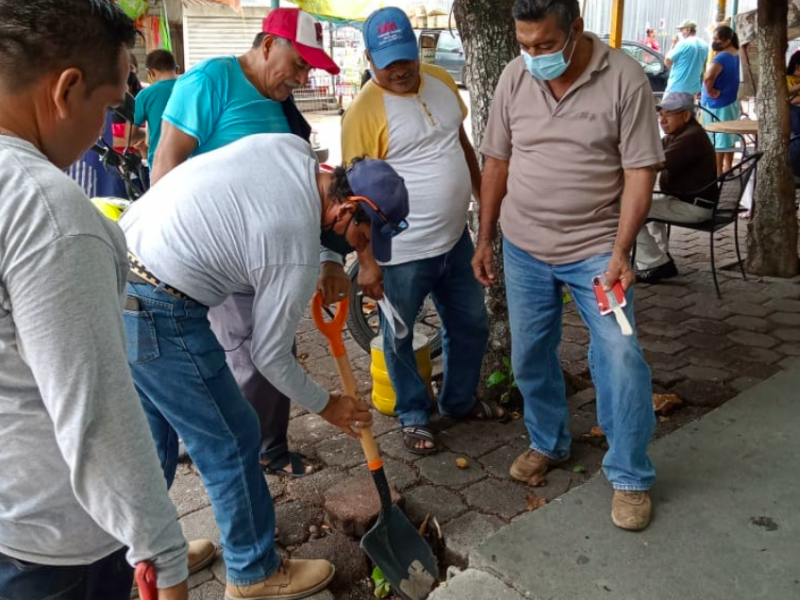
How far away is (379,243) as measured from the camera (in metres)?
2.40

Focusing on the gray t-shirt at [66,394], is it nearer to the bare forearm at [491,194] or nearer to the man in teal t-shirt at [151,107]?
the bare forearm at [491,194]

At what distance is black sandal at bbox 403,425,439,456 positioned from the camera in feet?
11.9

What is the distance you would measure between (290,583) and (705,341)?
3279 mm

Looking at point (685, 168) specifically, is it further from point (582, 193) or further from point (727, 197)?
point (582, 193)

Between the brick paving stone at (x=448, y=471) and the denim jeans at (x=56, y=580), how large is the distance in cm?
210

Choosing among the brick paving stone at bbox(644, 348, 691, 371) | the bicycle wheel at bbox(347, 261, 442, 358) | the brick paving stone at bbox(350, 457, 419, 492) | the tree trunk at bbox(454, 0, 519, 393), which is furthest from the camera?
the bicycle wheel at bbox(347, 261, 442, 358)

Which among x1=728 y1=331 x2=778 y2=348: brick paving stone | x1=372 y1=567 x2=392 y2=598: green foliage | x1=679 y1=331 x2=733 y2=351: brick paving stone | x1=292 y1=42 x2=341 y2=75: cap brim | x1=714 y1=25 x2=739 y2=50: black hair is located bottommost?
x1=372 y1=567 x2=392 y2=598: green foliage

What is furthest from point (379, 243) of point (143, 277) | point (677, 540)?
point (677, 540)

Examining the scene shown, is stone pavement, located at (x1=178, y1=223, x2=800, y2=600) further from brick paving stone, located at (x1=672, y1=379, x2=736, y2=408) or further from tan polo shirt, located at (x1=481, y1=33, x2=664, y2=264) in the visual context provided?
tan polo shirt, located at (x1=481, y1=33, x2=664, y2=264)

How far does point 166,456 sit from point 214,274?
2.69ft

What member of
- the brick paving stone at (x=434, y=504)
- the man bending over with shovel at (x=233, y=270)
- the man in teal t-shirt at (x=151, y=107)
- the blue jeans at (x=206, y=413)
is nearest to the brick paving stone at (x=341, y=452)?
the brick paving stone at (x=434, y=504)

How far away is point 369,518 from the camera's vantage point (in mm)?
3021

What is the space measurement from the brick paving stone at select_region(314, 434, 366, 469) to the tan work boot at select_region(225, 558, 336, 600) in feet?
2.61

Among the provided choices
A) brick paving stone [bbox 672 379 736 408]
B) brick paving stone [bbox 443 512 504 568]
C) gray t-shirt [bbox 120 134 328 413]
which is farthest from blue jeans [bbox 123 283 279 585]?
brick paving stone [bbox 672 379 736 408]
